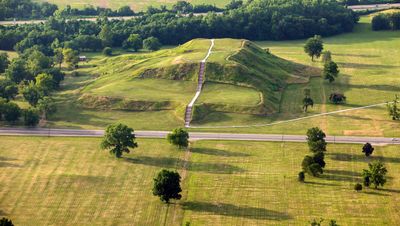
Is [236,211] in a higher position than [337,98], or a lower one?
lower

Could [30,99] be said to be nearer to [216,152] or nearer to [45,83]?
[45,83]

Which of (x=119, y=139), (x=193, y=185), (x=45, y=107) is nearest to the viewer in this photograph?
(x=193, y=185)

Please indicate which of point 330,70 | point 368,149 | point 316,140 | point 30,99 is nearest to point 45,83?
point 30,99

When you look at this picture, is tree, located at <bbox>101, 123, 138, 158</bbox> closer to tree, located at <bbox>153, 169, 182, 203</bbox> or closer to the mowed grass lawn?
the mowed grass lawn

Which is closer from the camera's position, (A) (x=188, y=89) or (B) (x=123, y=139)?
(B) (x=123, y=139)

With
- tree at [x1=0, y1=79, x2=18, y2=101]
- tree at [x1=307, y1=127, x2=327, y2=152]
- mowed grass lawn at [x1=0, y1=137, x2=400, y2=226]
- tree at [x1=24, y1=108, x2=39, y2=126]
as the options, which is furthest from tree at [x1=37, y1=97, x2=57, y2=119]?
tree at [x1=307, y1=127, x2=327, y2=152]

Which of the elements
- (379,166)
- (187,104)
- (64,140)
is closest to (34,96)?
(64,140)
